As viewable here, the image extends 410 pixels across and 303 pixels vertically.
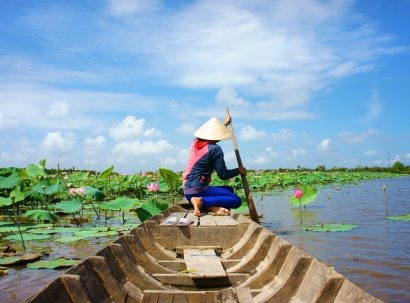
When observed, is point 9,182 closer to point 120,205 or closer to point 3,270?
point 120,205

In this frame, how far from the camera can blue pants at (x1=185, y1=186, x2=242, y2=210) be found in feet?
17.9

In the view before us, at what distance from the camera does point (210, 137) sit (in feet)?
17.1

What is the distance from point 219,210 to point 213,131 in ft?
3.18

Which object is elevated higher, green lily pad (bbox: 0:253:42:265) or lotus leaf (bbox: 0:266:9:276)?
green lily pad (bbox: 0:253:42:265)

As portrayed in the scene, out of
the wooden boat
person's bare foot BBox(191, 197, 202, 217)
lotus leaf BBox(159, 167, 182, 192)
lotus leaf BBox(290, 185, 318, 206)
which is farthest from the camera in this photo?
lotus leaf BBox(290, 185, 318, 206)

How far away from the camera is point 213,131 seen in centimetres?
529

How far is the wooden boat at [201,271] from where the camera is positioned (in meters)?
2.18

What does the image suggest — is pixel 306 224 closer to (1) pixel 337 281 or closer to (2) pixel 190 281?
(2) pixel 190 281

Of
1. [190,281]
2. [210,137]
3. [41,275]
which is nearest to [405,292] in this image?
[190,281]

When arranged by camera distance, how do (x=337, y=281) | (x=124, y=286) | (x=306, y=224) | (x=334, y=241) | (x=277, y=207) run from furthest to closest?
(x=277, y=207) < (x=306, y=224) < (x=334, y=241) < (x=124, y=286) < (x=337, y=281)

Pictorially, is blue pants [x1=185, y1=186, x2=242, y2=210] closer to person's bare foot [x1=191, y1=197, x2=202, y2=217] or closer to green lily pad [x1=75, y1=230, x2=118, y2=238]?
person's bare foot [x1=191, y1=197, x2=202, y2=217]

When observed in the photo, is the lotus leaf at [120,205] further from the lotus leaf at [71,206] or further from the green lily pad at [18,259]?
the green lily pad at [18,259]

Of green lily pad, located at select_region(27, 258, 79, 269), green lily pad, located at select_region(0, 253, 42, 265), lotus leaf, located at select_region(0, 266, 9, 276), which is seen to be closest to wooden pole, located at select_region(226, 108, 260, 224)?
green lily pad, located at select_region(27, 258, 79, 269)

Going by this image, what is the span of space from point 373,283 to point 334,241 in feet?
6.52
